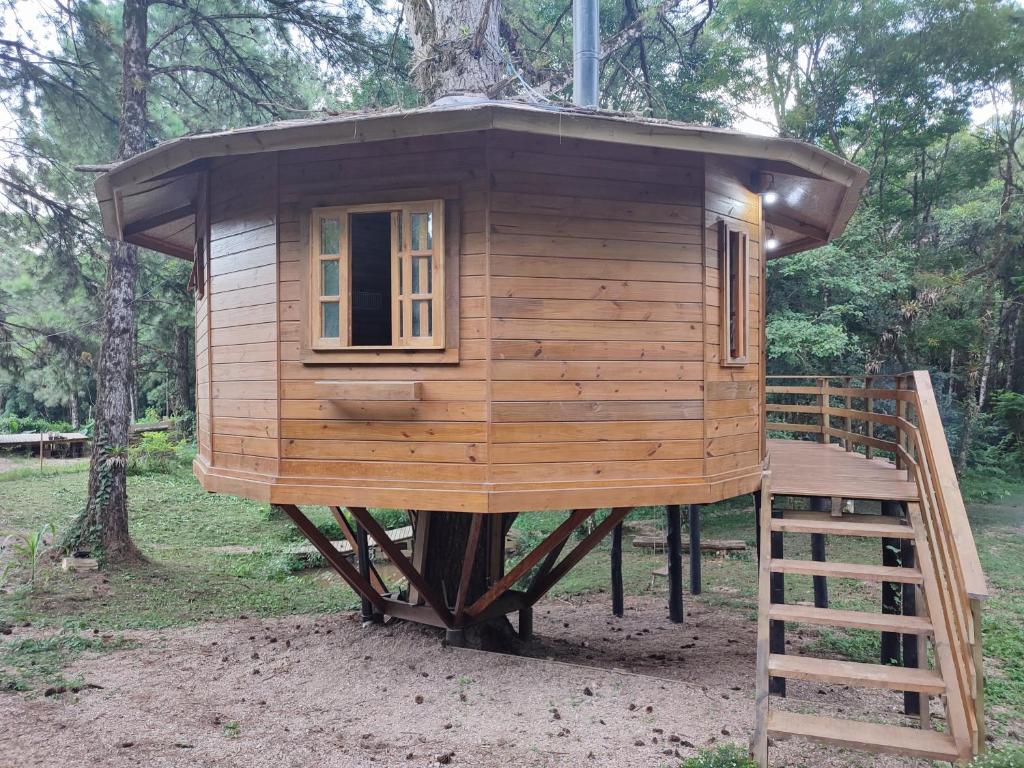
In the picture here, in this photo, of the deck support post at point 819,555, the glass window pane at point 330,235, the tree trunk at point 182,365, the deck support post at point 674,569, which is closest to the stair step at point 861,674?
the deck support post at point 819,555

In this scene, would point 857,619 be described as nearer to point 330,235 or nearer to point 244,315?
point 330,235

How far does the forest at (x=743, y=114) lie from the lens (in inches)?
466

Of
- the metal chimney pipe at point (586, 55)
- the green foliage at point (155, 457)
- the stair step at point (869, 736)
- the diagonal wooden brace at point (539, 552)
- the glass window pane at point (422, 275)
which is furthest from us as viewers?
the green foliage at point (155, 457)

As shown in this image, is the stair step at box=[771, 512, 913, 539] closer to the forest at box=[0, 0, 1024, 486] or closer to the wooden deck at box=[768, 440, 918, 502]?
the wooden deck at box=[768, 440, 918, 502]

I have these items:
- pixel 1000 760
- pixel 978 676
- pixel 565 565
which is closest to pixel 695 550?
pixel 565 565

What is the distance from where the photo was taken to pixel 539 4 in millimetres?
18594

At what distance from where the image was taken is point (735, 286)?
6.47 m

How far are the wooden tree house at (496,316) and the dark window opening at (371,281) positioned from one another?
195cm

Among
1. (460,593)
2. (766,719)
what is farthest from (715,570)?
(766,719)

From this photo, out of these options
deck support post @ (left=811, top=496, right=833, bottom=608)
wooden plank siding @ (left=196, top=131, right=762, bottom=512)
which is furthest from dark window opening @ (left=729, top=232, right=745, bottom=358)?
deck support post @ (left=811, top=496, right=833, bottom=608)

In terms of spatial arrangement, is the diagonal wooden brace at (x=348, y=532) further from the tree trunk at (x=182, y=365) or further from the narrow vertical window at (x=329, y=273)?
the tree trunk at (x=182, y=365)

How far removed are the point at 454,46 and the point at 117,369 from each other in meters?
7.06

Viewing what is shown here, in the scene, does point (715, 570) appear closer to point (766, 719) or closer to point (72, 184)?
point (766, 719)

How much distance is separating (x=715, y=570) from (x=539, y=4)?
574 inches
